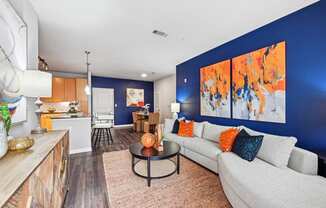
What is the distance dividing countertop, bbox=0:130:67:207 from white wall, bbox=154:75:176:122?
576 centimetres

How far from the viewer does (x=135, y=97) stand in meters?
8.27

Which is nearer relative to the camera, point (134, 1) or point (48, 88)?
point (48, 88)

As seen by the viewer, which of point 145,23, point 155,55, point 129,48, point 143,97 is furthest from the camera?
point 143,97

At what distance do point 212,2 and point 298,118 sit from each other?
215 cm

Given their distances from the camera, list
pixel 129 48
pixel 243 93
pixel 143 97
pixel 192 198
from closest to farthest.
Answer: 1. pixel 192 198
2. pixel 243 93
3. pixel 129 48
4. pixel 143 97

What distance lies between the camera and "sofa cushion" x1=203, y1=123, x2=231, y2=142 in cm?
303

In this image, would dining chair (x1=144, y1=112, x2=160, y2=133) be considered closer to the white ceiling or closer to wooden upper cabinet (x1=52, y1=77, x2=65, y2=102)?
the white ceiling

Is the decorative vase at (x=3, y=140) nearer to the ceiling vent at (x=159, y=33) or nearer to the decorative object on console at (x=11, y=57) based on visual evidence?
the decorative object on console at (x=11, y=57)

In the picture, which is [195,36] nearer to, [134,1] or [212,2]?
[212,2]

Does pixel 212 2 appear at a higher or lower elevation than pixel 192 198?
higher

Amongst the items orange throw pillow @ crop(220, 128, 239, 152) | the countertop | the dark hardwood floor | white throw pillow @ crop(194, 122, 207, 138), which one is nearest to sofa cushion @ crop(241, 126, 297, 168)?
orange throw pillow @ crop(220, 128, 239, 152)

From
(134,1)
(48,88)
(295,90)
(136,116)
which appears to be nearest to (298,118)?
(295,90)

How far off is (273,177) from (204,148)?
1220 millimetres

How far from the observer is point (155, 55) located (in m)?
4.25
